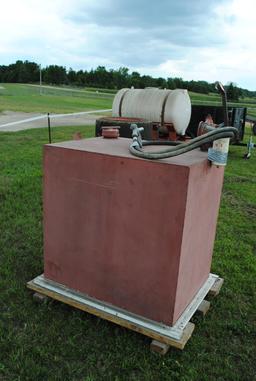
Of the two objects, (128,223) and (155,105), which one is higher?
(155,105)

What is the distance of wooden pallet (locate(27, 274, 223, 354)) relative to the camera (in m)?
2.23

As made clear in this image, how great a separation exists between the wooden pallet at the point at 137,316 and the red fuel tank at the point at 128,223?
0.05m

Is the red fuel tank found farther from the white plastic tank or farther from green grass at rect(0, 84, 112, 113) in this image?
green grass at rect(0, 84, 112, 113)

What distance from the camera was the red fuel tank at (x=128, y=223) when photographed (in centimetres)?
211

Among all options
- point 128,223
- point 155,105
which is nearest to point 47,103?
point 155,105

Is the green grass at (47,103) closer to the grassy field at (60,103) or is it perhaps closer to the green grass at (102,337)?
the grassy field at (60,103)

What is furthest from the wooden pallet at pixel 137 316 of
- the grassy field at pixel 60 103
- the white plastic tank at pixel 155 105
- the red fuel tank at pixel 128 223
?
the grassy field at pixel 60 103

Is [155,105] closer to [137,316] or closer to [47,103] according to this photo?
[137,316]

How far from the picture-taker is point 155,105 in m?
6.93

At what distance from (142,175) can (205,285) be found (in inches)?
48.5

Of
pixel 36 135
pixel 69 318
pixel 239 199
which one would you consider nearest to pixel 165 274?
pixel 69 318

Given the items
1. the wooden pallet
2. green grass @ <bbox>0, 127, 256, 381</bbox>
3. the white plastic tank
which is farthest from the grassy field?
the wooden pallet

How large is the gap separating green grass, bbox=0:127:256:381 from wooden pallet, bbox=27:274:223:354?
8 cm

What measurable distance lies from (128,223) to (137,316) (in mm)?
621
